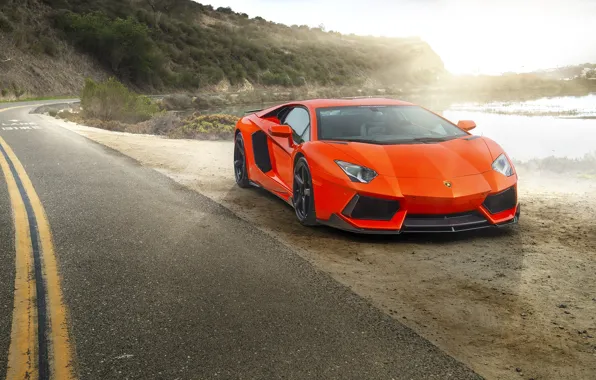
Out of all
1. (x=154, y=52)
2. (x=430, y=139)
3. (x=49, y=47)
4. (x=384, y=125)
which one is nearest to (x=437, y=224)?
(x=430, y=139)

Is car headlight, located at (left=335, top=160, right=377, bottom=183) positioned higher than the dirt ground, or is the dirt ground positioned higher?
car headlight, located at (left=335, top=160, right=377, bottom=183)

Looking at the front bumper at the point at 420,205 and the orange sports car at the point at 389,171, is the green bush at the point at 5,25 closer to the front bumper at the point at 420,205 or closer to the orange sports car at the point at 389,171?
the orange sports car at the point at 389,171

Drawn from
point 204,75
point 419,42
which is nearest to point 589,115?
point 204,75

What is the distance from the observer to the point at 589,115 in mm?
25812

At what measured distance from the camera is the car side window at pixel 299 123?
22.9ft

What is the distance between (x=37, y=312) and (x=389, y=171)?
3.23 metres

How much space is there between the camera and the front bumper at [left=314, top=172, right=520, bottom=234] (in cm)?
570

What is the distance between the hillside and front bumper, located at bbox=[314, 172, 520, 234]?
49210mm

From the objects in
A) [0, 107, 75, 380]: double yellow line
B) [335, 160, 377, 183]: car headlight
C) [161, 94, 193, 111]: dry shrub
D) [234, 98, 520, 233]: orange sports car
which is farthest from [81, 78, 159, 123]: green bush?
[335, 160, 377, 183]: car headlight

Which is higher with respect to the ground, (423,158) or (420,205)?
(423,158)

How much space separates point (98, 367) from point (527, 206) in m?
5.80

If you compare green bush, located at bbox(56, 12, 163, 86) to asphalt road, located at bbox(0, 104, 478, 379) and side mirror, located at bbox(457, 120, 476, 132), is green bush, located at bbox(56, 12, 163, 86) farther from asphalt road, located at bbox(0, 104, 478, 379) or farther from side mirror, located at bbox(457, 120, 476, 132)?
side mirror, located at bbox(457, 120, 476, 132)

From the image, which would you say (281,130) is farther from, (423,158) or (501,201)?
(501,201)

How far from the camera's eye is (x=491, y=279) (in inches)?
191
